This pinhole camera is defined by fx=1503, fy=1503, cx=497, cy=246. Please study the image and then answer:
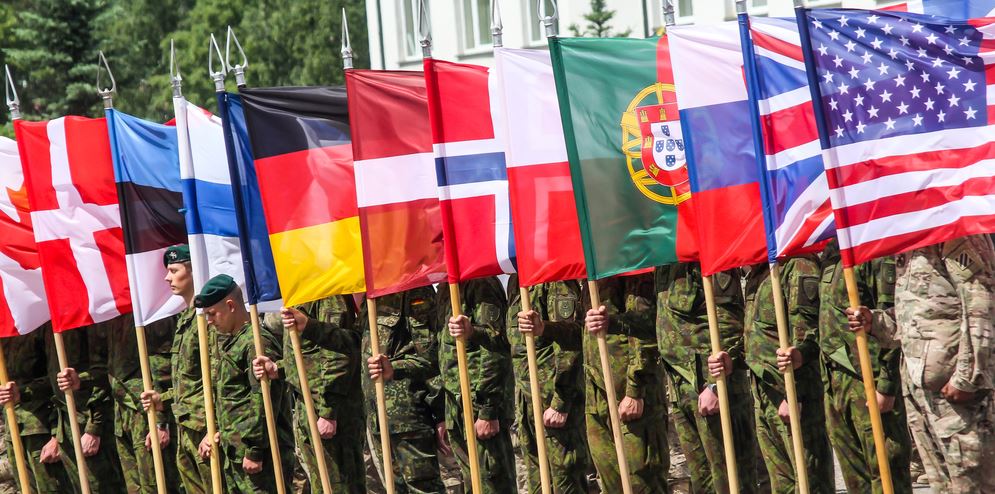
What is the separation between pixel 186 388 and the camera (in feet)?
31.5

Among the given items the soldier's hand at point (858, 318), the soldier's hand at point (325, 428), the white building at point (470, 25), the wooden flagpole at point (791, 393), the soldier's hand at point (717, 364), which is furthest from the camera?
the white building at point (470, 25)

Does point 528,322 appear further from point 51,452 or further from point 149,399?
point 51,452

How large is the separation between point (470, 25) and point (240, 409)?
2197 centimetres

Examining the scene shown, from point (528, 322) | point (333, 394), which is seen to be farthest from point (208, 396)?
point (528, 322)

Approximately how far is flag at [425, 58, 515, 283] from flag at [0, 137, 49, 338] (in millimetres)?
3611

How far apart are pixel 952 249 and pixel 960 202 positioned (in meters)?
0.23

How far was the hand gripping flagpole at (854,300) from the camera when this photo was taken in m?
6.88

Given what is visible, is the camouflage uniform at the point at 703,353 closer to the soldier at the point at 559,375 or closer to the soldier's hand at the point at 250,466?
the soldier at the point at 559,375

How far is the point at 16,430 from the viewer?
10.4m

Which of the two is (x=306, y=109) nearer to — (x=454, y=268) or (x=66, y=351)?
(x=454, y=268)

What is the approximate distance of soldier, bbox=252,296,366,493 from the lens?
9352 mm

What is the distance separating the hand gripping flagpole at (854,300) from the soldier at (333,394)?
11.4 feet

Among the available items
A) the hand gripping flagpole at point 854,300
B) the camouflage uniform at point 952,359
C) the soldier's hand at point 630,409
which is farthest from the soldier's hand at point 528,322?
the camouflage uniform at point 952,359

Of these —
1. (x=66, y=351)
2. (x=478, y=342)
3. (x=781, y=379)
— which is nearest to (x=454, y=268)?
(x=478, y=342)
